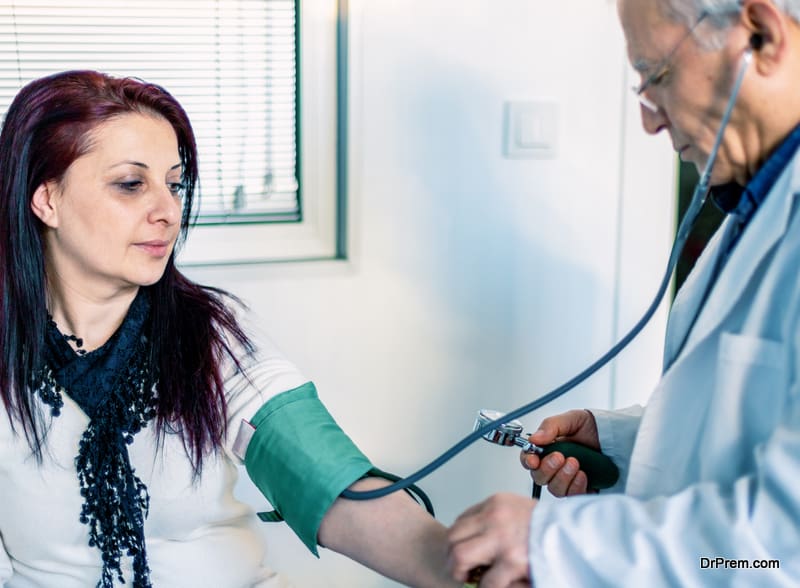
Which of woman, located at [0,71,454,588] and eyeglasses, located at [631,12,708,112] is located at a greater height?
eyeglasses, located at [631,12,708,112]

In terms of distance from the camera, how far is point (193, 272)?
187 cm

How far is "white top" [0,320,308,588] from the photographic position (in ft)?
4.35

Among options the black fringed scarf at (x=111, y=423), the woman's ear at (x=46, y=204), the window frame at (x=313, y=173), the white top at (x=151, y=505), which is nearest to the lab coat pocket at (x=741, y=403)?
the white top at (x=151, y=505)

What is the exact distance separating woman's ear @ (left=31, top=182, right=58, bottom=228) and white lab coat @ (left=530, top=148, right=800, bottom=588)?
83 centimetres

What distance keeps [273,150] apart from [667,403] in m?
1.13

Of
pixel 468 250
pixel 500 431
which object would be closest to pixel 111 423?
pixel 500 431

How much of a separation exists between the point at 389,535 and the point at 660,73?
671mm

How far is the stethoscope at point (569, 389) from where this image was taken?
3.42 feet

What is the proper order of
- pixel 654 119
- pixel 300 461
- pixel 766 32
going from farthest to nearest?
pixel 300 461, pixel 654 119, pixel 766 32

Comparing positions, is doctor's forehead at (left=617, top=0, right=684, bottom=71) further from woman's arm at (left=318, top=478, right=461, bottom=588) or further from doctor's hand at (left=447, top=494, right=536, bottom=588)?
woman's arm at (left=318, top=478, right=461, bottom=588)

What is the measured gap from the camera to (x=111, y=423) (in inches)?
52.5

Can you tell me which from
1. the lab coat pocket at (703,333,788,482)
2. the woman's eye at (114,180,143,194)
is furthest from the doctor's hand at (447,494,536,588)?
the woman's eye at (114,180,143,194)

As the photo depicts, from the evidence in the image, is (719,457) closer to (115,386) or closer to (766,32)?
(766,32)

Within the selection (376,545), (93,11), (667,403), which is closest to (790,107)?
(667,403)
